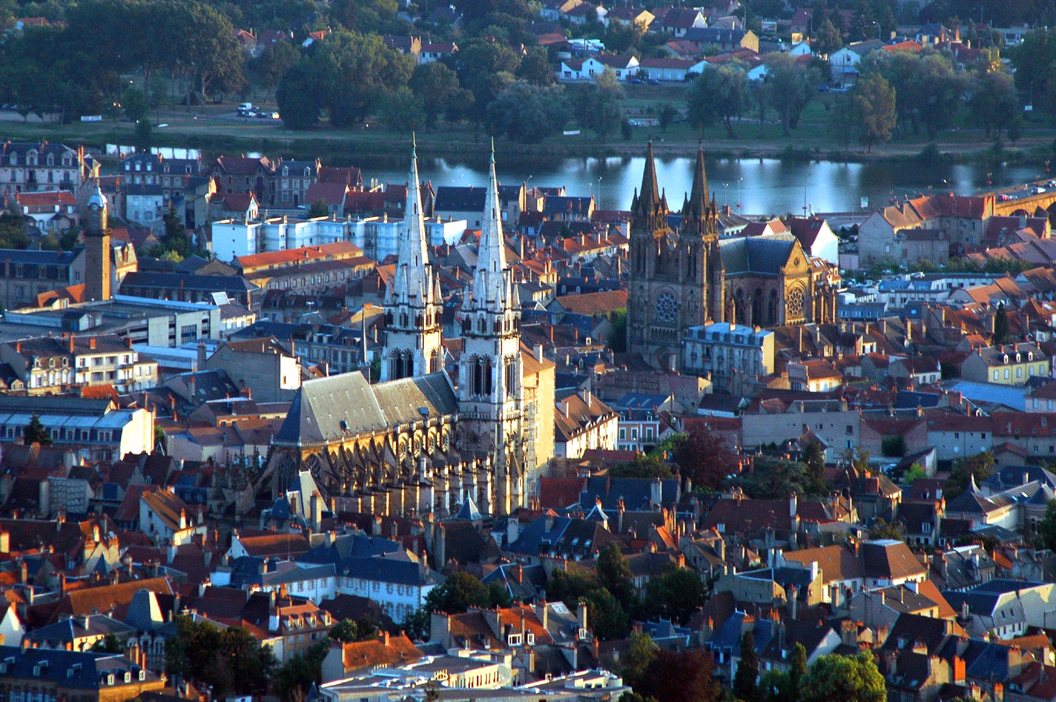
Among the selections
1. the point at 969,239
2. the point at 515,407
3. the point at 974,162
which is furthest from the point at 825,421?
the point at 974,162

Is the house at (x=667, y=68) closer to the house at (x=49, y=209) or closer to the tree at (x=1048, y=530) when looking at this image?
the house at (x=49, y=209)

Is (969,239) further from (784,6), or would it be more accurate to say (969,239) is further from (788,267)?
(784,6)

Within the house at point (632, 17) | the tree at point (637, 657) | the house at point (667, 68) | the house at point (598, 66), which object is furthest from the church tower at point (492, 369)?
the house at point (632, 17)

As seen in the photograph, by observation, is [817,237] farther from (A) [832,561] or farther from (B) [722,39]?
(B) [722,39]

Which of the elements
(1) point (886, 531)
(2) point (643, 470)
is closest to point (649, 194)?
(2) point (643, 470)

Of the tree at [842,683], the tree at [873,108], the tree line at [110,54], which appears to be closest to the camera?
the tree at [842,683]

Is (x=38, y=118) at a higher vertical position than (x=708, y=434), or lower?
higher
